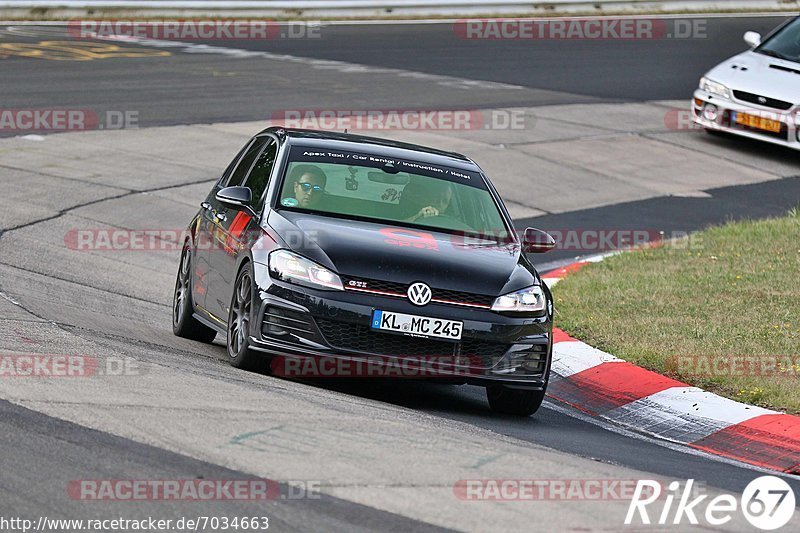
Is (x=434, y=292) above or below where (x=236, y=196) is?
below

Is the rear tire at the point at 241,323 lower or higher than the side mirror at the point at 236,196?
lower

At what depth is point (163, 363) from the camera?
8125mm

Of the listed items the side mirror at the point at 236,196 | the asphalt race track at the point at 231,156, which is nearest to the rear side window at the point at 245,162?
the side mirror at the point at 236,196

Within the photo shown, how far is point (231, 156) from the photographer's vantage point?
57.9 ft

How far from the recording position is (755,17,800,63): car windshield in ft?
67.8

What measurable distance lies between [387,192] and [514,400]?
1.63 meters

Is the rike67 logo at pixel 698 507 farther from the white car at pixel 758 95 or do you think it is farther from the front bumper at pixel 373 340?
the white car at pixel 758 95

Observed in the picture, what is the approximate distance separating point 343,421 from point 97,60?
1787cm

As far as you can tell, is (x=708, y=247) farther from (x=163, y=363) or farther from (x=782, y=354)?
(x=163, y=363)

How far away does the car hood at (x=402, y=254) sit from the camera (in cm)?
816

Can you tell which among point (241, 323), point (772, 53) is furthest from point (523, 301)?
point (772, 53)

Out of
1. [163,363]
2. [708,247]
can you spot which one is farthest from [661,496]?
[708,247]

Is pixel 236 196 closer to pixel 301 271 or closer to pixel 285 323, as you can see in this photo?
pixel 301 271

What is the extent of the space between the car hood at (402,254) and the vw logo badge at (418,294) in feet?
0.14
